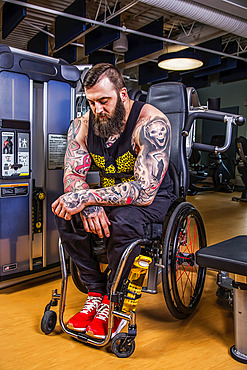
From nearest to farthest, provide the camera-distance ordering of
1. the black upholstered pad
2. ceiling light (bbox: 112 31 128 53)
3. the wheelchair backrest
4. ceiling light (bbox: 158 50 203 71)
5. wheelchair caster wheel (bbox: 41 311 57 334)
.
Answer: the black upholstered pad → wheelchair caster wheel (bbox: 41 311 57 334) → the wheelchair backrest → ceiling light (bbox: 158 50 203 71) → ceiling light (bbox: 112 31 128 53)

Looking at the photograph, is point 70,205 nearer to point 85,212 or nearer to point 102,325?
point 85,212

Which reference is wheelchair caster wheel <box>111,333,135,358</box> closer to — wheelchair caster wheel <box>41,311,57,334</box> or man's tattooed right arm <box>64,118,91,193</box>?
wheelchair caster wheel <box>41,311,57,334</box>

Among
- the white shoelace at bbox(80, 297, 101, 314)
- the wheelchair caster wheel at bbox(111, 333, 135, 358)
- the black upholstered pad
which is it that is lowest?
the wheelchair caster wheel at bbox(111, 333, 135, 358)

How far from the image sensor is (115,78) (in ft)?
5.51

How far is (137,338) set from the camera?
5.37 feet

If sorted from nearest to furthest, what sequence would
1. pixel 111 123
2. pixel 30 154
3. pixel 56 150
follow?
pixel 111 123 < pixel 30 154 < pixel 56 150

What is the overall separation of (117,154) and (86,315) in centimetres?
77

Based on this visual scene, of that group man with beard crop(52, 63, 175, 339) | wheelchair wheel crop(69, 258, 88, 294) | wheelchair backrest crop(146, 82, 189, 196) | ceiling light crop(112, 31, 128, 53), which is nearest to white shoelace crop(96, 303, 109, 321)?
man with beard crop(52, 63, 175, 339)

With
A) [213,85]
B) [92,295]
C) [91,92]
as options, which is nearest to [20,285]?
[92,295]

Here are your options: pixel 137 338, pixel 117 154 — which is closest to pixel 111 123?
pixel 117 154

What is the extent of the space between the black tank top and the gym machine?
1.73ft

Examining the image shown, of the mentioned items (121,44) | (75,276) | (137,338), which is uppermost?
(121,44)

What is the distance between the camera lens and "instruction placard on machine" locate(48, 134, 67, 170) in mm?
2246

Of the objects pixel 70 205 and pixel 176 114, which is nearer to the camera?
pixel 70 205
